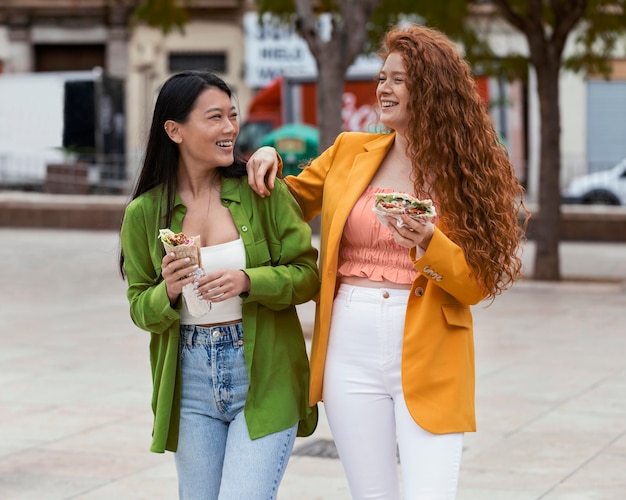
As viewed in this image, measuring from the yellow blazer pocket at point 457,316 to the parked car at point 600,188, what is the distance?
765 inches

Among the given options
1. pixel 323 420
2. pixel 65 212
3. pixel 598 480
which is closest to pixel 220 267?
pixel 598 480

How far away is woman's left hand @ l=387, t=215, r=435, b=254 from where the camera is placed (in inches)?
138

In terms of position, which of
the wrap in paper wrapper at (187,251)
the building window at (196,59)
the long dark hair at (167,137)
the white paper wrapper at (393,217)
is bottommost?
the wrap in paper wrapper at (187,251)

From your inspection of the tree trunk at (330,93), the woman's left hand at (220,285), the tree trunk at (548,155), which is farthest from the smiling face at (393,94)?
the tree trunk at (548,155)

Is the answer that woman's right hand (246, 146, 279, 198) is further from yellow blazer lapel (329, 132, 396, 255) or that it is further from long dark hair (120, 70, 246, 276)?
yellow blazer lapel (329, 132, 396, 255)

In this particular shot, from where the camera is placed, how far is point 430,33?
3.83 metres

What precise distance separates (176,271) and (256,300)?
0.96 feet

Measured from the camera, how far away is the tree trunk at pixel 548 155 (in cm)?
1450

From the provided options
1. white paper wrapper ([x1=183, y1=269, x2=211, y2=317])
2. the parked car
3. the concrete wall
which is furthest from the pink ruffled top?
the parked car

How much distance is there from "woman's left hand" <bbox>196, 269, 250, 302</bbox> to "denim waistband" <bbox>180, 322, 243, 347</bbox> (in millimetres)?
173

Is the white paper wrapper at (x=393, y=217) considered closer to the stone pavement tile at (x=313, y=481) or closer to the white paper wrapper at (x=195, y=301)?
the white paper wrapper at (x=195, y=301)

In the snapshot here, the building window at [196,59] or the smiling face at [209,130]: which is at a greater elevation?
the building window at [196,59]

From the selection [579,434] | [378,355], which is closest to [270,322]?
[378,355]

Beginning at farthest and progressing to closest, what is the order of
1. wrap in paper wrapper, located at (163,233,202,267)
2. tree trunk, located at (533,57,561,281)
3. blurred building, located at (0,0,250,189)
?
blurred building, located at (0,0,250,189)
tree trunk, located at (533,57,561,281)
wrap in paper wrapper, located at (163,233,202,267)
